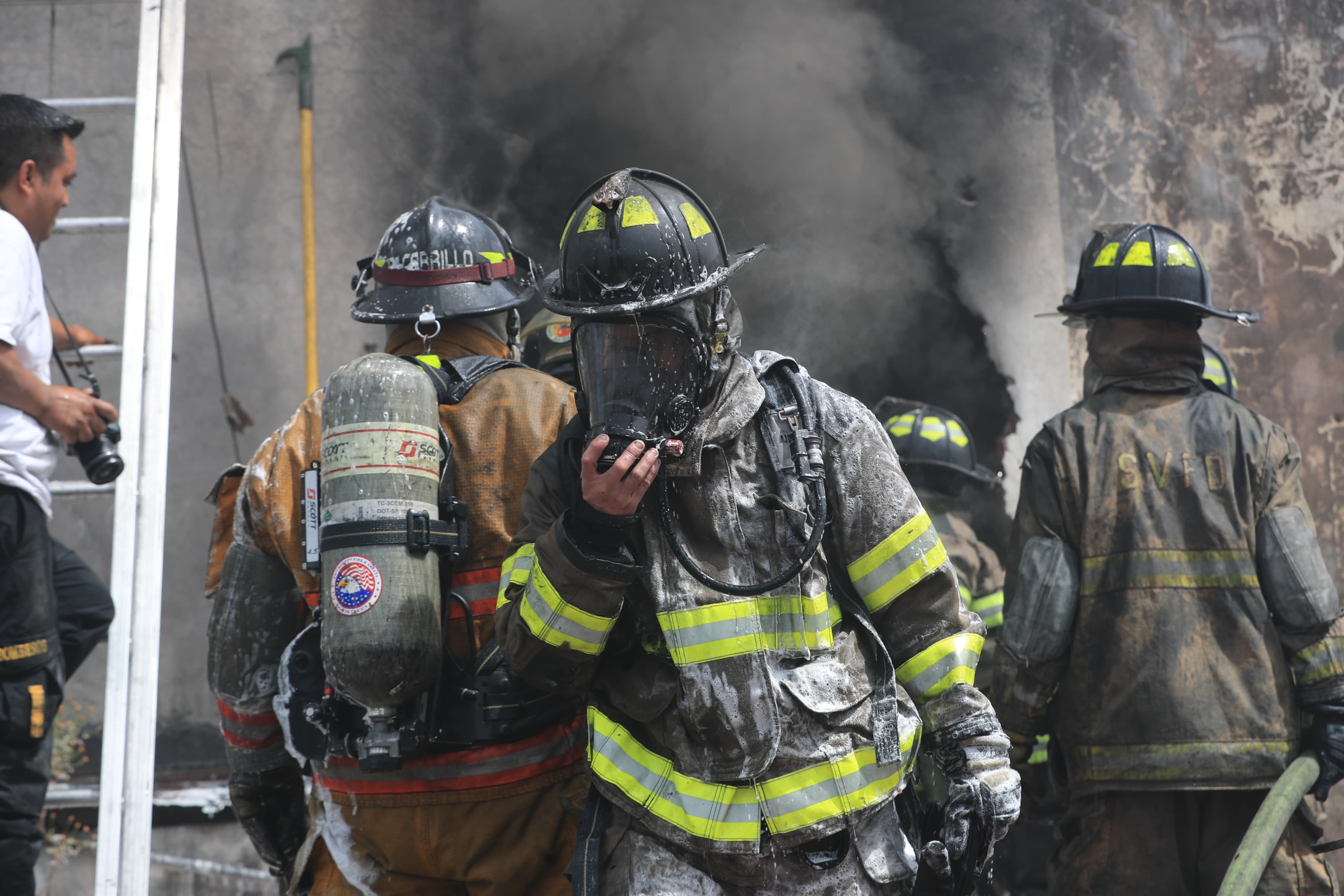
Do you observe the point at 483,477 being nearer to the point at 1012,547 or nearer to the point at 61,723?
the point at 1012,547

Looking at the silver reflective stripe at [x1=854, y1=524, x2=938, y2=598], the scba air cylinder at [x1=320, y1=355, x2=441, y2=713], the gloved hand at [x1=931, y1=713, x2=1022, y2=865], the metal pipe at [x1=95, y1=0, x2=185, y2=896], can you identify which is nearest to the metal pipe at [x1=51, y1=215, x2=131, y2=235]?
the metal pipe at [x1=95, y1=0, x2=185, y2=896]

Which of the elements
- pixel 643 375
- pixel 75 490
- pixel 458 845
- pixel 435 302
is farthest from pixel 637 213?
pixel 75 490

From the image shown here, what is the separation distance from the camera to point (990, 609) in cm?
478

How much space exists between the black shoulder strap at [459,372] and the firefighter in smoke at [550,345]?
1505 mm

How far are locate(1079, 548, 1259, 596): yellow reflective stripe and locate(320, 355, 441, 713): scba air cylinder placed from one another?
7.87ft

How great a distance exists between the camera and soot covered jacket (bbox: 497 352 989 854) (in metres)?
2.14

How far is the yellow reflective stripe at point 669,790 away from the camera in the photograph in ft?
7.02

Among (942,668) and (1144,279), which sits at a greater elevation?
(1144,279)

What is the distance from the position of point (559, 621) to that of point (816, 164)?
5.26 m

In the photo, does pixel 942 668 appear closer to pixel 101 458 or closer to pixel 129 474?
pixel 101 458

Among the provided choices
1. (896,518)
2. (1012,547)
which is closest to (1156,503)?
(1012,547)

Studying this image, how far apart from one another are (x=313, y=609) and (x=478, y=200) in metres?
4.10

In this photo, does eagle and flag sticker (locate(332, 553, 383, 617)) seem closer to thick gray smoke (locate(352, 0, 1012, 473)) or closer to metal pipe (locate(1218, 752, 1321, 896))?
metal pipe (locate(1218, 752, 1321, 896))

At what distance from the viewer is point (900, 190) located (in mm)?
6832
